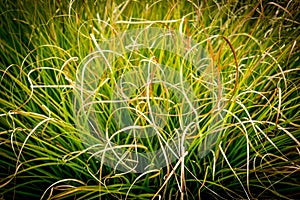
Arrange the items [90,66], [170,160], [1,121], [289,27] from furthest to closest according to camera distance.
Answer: [289,27]
[90,66]
[1,121]
[170,160]

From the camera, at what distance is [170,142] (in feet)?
2.83

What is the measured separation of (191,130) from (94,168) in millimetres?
229

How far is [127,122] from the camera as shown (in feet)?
2.96

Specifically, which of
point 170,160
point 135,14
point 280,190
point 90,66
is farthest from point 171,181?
point 135,14

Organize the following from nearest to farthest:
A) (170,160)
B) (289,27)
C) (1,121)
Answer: (170,160), (1,121), (289,27)

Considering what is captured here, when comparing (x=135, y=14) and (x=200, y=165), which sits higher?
(x=135, y=14)

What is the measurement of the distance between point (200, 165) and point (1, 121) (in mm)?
464

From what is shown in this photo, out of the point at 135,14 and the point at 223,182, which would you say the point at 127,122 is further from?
the point at 135,14

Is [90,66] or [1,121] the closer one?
[1,121]

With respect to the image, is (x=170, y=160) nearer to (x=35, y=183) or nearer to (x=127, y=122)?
(x=127, y=122)

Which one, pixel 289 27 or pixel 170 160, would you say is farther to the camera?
pixel 289 27

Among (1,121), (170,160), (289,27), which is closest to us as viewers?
(170,160)

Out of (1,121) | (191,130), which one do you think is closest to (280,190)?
(191,130)

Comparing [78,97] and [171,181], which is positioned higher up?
[78,97]
